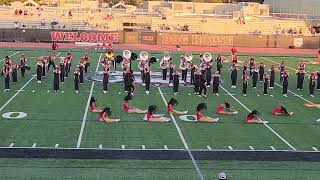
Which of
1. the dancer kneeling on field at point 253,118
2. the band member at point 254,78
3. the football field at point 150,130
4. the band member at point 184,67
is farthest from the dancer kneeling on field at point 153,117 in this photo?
the band member at point 184,67

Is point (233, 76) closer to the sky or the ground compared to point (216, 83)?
closer to the sky

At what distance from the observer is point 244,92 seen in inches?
844

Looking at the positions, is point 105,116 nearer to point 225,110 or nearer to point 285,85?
point 225,110

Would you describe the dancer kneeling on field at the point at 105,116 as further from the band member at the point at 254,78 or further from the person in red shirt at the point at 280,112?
the band member at the point at 254,78

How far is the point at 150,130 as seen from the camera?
15.0m

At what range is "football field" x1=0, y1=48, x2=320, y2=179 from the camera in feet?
38.0

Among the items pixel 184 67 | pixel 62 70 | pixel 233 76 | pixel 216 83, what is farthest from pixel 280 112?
pixel 62 70

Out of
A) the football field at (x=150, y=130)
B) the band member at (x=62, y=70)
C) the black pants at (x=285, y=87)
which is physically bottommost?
the football field at (x=150, y=130)

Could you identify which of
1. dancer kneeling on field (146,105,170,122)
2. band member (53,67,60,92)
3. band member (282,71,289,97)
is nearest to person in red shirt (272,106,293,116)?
dancer kneeling on field (146,105,170,122)

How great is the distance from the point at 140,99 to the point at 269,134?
5.97 metres

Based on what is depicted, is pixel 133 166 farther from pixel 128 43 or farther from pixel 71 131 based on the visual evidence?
pixel 128 43

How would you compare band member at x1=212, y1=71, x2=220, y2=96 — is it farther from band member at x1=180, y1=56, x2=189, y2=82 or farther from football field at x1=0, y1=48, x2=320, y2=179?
band member at x1=180, y1=56, x2=189, y2=82

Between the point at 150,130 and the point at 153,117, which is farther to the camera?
the point at 153,117

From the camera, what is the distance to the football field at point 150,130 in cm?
1157
